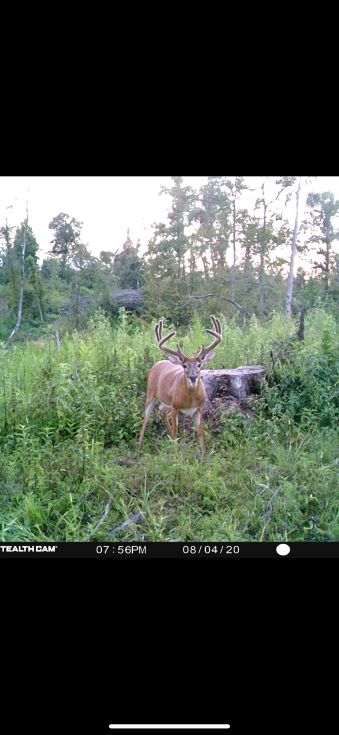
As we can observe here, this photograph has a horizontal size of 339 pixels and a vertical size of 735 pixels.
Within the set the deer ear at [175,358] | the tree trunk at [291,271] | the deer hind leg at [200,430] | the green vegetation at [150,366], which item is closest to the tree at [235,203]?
the green vegetation at [150,366]

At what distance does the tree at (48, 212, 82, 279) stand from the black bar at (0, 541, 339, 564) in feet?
2.82

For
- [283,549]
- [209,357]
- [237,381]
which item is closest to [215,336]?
[209,357]

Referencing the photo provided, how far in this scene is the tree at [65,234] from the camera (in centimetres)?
154

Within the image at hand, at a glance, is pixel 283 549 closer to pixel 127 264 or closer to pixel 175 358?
pixel 175 358

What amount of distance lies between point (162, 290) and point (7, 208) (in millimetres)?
529

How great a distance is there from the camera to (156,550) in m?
1.46

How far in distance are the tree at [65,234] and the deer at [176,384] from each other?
0.36m

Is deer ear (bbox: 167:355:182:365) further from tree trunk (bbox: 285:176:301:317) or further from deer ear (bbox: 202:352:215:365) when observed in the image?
tree trunk (bbox: 285:176:301:317)

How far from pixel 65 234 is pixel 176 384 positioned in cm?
58
